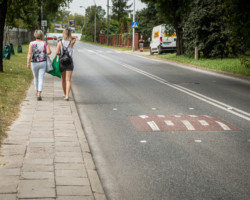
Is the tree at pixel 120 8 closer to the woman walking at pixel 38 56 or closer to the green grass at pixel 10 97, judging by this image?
the green grass at pixel 10 97

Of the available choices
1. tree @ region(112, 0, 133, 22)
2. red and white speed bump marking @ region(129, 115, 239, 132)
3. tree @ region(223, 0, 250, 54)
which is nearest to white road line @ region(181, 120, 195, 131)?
red and white speed bump marking @ region(129, 115, 239, 132)

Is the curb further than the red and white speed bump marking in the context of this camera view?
No

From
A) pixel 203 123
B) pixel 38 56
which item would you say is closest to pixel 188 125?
pixel 203 123

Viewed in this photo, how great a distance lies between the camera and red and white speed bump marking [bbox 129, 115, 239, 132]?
7.65m

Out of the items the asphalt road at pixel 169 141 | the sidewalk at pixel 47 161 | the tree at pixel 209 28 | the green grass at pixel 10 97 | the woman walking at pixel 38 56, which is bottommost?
the asphalt road at pixel 169 141

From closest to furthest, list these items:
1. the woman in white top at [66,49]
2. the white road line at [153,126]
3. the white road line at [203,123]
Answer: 1. the white road line at [153,126]
2. the white road line at [203,123]
3. the woman in white top at [66,49]

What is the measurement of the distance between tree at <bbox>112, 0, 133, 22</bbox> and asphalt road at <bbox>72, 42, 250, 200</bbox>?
115 m

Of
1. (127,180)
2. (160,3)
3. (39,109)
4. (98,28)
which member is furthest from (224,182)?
(98,28)

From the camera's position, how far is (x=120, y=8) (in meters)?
126

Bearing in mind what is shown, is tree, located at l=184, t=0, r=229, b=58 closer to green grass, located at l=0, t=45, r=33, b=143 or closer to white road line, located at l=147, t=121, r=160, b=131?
green grass, located at l=0, t=45, r=33, b=143

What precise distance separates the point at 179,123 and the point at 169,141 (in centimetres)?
140

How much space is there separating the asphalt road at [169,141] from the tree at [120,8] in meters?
115

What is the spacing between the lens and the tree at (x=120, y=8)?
12531 centimetres

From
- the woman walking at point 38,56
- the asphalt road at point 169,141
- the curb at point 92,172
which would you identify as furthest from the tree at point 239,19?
the curb at point 92,172
